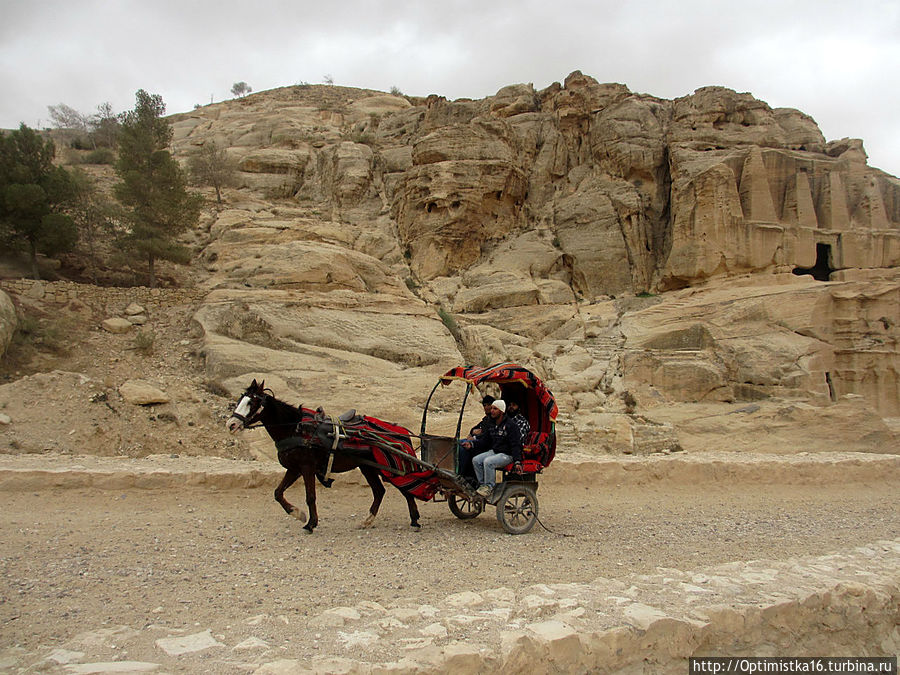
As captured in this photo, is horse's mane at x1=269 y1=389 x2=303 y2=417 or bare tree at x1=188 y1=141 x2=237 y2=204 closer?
horse's mane at x1=269 y1=389 x2=303 y2=417

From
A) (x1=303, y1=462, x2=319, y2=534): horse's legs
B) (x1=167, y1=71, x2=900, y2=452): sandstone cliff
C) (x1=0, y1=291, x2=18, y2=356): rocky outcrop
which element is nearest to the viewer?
(x1=303, y1=462, x2=319, y2=534): horse's legs

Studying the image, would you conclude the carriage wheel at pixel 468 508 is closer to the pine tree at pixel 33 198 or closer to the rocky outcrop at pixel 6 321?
the rocky outcrop at pixel 6 321

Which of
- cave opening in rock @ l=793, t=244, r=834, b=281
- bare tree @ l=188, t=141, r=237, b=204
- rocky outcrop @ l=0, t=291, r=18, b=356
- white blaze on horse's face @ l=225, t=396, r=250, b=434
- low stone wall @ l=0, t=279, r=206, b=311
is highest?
bare tree @ l=188, t=141, r=237, b=204

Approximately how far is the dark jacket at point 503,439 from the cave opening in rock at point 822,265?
2063 cm

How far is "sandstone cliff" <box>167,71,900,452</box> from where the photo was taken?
41.3ft

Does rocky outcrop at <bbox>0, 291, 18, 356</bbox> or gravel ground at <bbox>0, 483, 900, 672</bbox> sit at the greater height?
rocky outcrop at <bbox>0, 291, 18, 356</bbox>

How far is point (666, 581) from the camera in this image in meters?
4.32

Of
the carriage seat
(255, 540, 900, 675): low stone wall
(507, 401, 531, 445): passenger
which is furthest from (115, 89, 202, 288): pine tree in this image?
(255, 540, 900, 675): low stone wall

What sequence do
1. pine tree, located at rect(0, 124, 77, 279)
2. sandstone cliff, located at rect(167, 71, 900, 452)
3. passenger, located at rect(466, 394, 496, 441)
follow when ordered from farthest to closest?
pine tree, located at rect(0, 124, 77, 279) < sandstone cliff, located at rect(167, 71, 900, 452) < passenger, located at rect(466, 394, 496, 441)

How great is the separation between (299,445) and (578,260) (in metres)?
18.2

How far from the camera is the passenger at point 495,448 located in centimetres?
650

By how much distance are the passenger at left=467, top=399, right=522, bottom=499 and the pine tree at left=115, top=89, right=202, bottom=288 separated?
12387mm

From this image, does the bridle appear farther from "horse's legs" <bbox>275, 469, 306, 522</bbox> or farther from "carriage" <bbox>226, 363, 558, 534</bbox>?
"horse's legs" <bbox>275, 469, 306, 522</bbox>

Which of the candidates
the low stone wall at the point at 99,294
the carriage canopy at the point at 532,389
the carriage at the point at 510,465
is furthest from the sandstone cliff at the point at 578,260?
the carriage canopy at the point at 532,389
